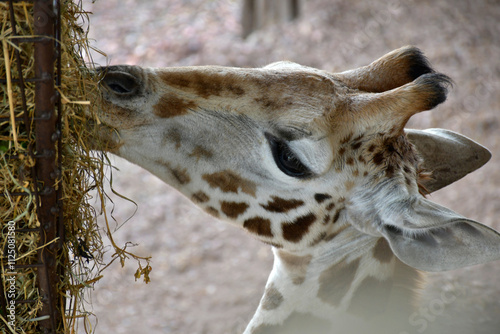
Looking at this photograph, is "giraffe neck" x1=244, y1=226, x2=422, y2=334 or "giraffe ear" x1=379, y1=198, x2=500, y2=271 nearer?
"giraffe ear" x1=379, y1=198, x2=500, y2=271

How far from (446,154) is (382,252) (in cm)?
80

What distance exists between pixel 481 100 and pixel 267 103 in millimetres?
6593

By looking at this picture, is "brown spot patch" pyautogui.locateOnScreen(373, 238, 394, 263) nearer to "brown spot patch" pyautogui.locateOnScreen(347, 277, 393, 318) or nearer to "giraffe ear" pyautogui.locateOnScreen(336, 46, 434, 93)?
"brown spot patch" pyautogui.locateOnScreen(347, 277, 393, 318)

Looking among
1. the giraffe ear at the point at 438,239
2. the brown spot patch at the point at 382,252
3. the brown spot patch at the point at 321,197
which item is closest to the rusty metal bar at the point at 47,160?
the brown spot patch at the point at 321,197

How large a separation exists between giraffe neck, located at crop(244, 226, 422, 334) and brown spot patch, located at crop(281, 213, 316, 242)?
112mm

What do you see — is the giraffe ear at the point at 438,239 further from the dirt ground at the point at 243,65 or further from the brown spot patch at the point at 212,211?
the brown spot patch at the point at 212,211

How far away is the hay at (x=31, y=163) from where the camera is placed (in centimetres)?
195

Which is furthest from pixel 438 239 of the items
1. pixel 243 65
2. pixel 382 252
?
pixel 243 65

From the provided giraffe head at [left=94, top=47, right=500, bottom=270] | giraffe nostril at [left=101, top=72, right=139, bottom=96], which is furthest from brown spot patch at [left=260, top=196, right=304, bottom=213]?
giraffe nostril at [left=101, top=72, right=139, bottom=96]

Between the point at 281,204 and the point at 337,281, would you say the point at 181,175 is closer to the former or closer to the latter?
the point at 281,204

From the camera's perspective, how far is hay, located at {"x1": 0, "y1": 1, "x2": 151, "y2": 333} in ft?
6.39

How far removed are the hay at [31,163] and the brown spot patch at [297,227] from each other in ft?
2.98

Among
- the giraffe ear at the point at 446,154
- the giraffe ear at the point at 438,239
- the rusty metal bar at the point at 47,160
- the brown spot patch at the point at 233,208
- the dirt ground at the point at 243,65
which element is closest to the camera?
the rusty metal bar at the point at 47,160

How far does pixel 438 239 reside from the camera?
2408 mm
